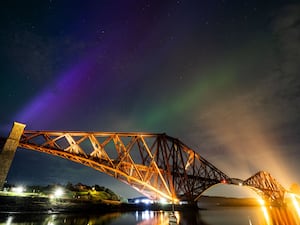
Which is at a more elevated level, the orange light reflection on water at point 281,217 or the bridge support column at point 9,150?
the bridge support column at point 9,150

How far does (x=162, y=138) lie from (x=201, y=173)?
68.0 feet

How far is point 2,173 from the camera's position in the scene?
21172 mm

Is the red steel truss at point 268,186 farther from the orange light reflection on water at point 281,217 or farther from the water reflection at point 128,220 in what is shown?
the water reflection at point 128,220

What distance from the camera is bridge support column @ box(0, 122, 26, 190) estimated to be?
21278mm

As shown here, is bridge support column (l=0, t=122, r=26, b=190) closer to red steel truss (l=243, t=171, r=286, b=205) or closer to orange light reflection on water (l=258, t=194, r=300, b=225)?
orange light reflection on water (l=258, t=194, r=300, b=225)

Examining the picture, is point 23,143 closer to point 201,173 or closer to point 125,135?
point 125,135

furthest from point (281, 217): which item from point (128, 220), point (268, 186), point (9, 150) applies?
point (268, 186)

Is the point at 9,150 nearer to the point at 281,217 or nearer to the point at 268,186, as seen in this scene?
the point at 281,217

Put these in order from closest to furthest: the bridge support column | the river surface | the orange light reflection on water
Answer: the river surface < the bridge support column < the orange light reflection on water

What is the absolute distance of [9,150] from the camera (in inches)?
891

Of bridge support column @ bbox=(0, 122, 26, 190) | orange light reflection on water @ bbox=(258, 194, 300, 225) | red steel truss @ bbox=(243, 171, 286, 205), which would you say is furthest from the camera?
red steel truss @ bbox=(243, 171, 286, 205)

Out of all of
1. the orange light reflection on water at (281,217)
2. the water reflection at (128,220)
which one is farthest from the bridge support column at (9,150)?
the orange light reflection on water at (281,217)

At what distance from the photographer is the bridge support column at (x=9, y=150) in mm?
21278

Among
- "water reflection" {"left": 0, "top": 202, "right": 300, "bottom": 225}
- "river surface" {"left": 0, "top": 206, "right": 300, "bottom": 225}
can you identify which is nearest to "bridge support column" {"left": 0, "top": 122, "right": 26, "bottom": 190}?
"river surface" {"left": 0, "top": 206, "right": 300, "bottom": 225}
